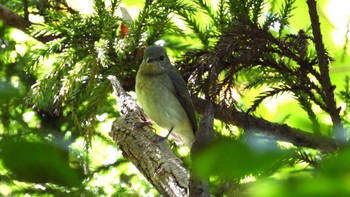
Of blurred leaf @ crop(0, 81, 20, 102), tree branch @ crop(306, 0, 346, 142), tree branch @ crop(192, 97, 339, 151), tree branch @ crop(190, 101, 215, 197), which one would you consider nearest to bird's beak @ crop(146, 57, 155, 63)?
tree branch @ crop(192, 97, 339, 151)

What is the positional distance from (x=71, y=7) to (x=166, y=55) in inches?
21.0

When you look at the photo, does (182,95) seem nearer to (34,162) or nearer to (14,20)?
(14,20)

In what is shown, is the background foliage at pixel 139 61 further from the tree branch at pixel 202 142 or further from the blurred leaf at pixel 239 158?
the blurred leaf at pixel 239 158

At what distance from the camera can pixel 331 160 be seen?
0.34 metres

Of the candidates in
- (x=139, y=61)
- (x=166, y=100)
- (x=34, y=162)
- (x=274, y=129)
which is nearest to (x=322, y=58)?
(x=274, y=129)

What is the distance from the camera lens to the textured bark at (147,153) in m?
1.79

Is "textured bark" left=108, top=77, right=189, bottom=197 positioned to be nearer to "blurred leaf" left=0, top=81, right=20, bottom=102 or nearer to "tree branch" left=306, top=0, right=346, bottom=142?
"tree branch" left=306, top=0, right=346, bottom=142

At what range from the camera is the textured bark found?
179cm

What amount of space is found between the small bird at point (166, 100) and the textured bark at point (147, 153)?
0.33 meters

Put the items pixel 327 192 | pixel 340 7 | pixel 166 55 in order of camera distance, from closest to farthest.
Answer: pixel 327 192, pixel 340 7, pixel 166 55

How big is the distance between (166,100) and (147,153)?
1.03 meters

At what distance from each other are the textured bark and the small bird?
331 millimetres

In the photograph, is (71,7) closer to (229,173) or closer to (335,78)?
(335,78)

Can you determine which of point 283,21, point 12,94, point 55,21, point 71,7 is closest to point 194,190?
point 12,94
